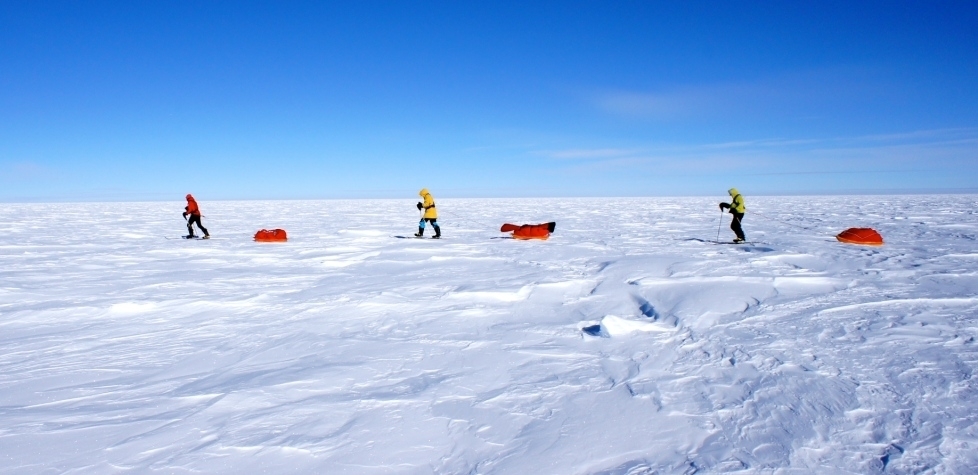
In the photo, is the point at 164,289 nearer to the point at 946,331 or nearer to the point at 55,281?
the point at 55,281

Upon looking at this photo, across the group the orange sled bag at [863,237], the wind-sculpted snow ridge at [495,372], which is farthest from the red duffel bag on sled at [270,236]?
the orange sled bag at [863,237]

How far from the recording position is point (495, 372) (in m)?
3.39

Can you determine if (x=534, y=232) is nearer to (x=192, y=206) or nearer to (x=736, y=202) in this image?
(x=736, y=202)

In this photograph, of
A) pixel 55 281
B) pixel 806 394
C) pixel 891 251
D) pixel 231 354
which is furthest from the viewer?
pixel 891 251

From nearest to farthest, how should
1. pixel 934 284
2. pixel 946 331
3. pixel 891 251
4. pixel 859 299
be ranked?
pixel 946 331 → pixel 859 299 → pixel 934 284 → pixel 891 251

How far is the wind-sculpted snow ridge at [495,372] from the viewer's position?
94.4 inches

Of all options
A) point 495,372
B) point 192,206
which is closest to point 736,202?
point 495,372

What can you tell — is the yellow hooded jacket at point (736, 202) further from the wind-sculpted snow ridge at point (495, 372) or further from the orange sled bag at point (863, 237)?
the wind-sculpted snow ridge at point (495, 372)

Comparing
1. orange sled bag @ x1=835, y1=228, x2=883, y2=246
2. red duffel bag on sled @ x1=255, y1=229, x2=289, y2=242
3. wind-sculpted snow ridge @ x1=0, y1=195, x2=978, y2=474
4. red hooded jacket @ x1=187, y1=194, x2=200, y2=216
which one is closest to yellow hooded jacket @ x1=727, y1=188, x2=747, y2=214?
orange sled bag @ x1=835, y1=228, x2=883, y2=246

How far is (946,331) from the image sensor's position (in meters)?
4.03

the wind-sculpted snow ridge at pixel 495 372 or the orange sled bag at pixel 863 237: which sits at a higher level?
the orange sled bag at pixel 863 237

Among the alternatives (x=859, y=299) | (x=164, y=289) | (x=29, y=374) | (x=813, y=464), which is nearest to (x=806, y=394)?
(x=813, y=464)

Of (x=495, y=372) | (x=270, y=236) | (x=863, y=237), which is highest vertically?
(x=270, y=236)

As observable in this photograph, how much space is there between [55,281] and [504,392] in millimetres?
A: 6333
